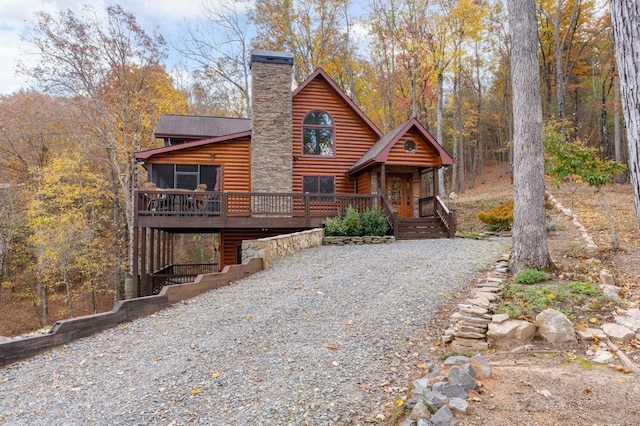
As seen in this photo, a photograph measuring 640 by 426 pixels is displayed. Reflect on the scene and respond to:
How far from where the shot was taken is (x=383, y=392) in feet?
10.7

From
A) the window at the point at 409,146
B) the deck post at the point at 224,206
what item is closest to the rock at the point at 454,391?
the deck post at the point at 224,206

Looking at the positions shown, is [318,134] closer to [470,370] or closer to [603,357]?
[603,357]

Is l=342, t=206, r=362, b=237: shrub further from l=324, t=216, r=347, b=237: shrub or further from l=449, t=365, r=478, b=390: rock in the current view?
l=449, t=365, r=478, b=390: rock

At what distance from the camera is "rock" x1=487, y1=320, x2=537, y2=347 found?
3926mm

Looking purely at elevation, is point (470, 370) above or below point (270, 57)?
below

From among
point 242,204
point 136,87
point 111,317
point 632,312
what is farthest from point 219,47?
point 632,312

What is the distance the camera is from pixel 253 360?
404cm

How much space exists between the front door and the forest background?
539cm

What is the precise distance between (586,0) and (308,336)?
27204 mm

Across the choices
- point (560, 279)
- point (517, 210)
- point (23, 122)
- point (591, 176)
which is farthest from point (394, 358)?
point (23, 122)

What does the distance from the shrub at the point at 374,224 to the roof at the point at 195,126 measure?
7976 millimetres

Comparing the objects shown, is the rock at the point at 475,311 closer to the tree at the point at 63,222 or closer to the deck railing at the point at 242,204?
the deck railing at the point at 242,204

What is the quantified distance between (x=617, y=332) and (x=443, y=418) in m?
2.68

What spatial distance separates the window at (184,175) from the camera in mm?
13453
